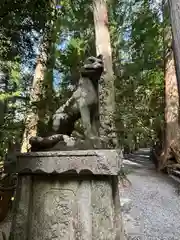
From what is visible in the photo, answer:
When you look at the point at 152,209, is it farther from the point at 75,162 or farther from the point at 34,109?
the point at 75,162

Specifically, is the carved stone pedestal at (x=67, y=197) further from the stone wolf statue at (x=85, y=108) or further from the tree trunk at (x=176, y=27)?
the tree trunk at (x=176, y=27)

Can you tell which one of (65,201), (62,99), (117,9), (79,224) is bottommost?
(79,224)

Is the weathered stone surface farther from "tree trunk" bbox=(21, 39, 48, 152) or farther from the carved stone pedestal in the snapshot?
"tree trunk" bbox=(21, 39, 48, 152)

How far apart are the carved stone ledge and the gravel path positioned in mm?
2278

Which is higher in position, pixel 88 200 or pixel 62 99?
pixel 62 99

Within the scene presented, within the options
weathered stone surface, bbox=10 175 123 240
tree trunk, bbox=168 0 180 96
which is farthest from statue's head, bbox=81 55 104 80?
tree trunk, bbox=168 0 180 96

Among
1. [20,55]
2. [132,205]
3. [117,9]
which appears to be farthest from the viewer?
[117,9]

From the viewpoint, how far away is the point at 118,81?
790 cm

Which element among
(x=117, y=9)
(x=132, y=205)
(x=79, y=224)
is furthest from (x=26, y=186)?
(x=117, y=9)

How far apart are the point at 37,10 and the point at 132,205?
4332mm

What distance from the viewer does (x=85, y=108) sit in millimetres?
2572

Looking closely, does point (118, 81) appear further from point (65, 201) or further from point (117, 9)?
point (65, 201)

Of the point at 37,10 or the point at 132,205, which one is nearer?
the point at 37,10

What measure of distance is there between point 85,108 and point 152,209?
12.9 feet
